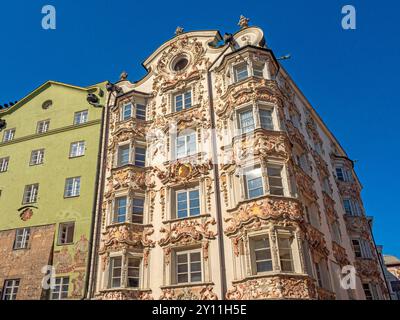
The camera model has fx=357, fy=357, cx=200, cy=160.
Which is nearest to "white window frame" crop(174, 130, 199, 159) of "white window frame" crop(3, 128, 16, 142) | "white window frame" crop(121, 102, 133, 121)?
"white window frame" crop(121, 102, 133, 121)

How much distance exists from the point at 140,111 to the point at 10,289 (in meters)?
15.3

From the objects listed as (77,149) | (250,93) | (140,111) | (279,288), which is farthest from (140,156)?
(279,288)

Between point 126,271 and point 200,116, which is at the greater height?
point 200,116

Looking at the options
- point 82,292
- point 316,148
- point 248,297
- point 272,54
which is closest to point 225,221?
point 248,297

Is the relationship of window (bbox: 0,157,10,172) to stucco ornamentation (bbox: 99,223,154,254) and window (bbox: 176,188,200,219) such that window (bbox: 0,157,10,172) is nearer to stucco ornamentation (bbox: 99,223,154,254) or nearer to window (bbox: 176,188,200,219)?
stucco ornamentation (bbox: 99,223,154,254)

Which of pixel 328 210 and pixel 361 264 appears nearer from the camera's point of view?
pixel 328 210

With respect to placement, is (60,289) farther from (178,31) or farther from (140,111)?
(178,31)

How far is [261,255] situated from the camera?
60.2ft

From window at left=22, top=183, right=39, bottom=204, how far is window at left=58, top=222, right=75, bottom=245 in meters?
3.85

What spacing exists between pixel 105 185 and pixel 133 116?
5592mm

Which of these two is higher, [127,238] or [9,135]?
[9,135]

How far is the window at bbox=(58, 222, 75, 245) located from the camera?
2442 centimetres

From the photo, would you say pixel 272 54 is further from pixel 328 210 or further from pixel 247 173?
pixel 328 210

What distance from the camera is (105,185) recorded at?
2523cm
